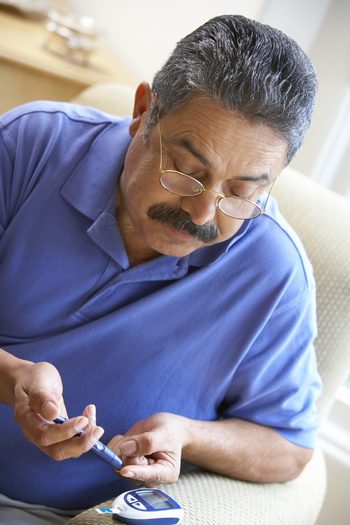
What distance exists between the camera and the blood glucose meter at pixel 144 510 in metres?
0.86

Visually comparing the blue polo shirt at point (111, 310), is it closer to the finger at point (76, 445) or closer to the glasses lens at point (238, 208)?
the glasses lens at point (238, 208)

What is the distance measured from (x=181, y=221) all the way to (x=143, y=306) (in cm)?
23

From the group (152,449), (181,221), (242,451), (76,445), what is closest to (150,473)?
(152,449)

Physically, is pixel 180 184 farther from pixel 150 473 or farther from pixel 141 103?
pixel 150 473

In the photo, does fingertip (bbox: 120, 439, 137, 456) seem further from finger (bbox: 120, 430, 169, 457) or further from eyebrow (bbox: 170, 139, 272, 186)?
eyebrow (bbox: 170, 139, 272, 186)

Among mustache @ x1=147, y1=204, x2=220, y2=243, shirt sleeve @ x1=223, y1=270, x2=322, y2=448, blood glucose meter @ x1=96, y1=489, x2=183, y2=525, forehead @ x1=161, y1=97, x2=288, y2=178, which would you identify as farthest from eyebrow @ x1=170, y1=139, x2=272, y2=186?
blood glucose meter @ x1=96, y1=489, x2=183, y2=525

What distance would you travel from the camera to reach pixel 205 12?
2.03 m

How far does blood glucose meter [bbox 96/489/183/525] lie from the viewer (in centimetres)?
86

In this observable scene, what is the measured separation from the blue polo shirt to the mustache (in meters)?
0.11

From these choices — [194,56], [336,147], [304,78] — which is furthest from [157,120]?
[336,147]

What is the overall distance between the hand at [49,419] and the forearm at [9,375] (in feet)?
0.14

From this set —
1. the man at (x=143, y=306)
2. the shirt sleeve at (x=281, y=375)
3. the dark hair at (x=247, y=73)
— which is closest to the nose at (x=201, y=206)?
the man at (x=143, y=306)

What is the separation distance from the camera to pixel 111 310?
3.70 feet

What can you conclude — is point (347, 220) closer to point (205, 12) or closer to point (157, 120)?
Answer: point (157, 120)
